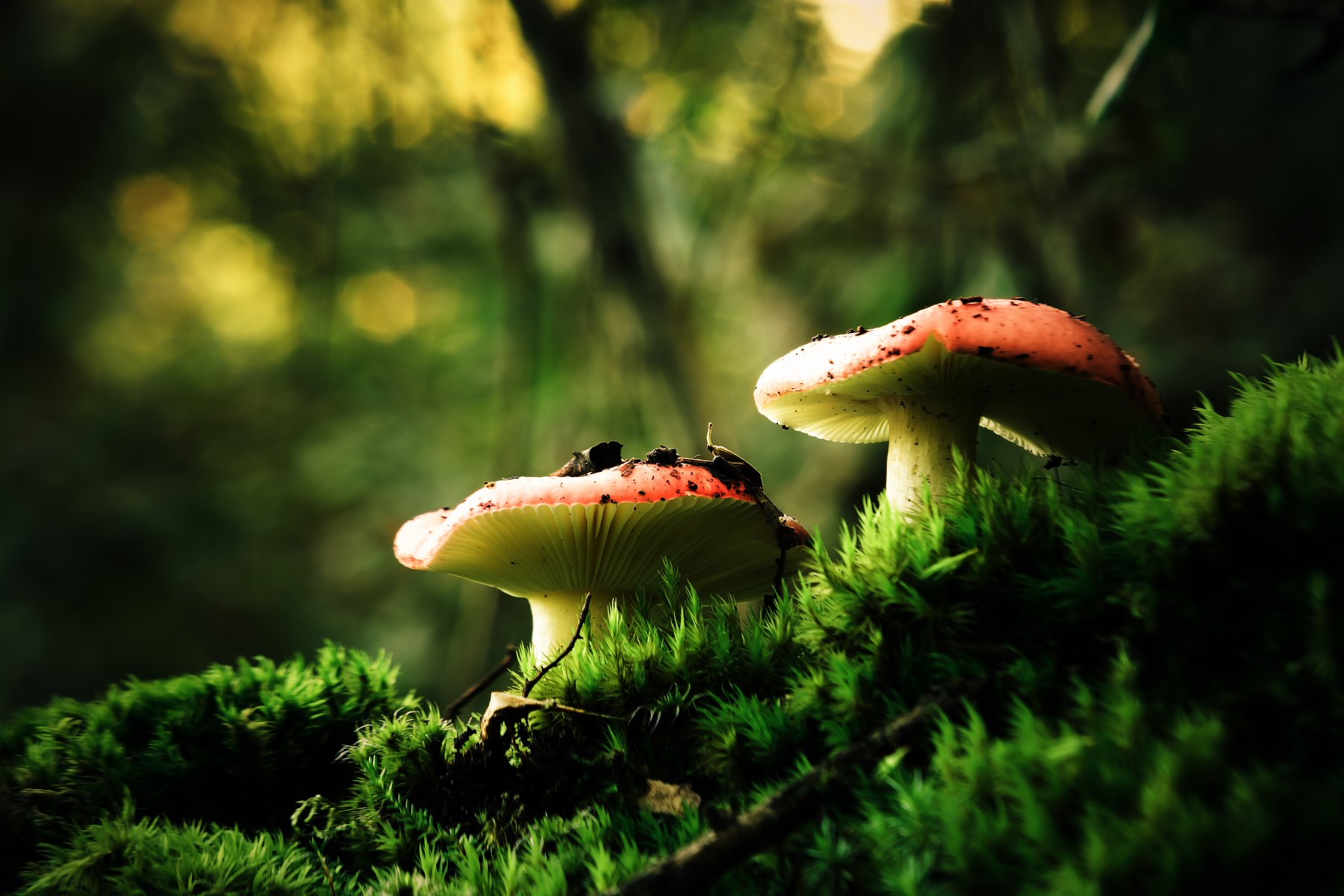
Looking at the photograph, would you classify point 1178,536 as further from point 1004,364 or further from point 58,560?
point 58,560

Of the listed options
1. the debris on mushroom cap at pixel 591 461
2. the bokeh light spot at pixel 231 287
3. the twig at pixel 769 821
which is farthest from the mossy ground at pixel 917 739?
the bokeh light spot at pixel 231 287

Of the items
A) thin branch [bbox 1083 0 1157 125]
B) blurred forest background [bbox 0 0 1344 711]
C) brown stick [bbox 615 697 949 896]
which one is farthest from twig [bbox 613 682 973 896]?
thin branch [bbox 1083 0 1157 125]

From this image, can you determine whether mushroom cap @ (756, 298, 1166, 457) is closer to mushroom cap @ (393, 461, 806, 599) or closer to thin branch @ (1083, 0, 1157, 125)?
mushroom cap @ (393, 461, 806, 599)

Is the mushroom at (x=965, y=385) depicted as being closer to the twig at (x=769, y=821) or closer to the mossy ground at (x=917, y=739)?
the mossy ground at (x=917, y=739)

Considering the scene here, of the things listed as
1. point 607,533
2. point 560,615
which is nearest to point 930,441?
point 607,533

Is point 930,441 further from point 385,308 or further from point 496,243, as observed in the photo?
point 385,308

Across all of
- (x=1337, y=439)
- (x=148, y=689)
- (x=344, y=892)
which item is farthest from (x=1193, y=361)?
(x=148, y=689)

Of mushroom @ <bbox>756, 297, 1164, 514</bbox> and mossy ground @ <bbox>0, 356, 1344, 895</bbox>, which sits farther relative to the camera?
mushroom @ <bbox>756, 297, 1164, 514</bbox>
